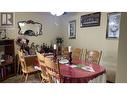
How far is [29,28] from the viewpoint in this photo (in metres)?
1.10

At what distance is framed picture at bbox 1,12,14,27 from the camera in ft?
2.60

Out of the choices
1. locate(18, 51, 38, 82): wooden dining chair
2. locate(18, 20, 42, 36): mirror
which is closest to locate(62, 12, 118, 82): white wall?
locate(18, 20, 42, 36): mirror

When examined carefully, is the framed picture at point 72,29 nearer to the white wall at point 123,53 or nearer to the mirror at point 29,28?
the mirror at point 29,28

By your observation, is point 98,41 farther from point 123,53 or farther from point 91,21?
point 123,53

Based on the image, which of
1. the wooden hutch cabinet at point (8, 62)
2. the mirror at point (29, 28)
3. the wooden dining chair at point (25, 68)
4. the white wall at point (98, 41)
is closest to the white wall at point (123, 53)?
the white wall at point (98, 41)

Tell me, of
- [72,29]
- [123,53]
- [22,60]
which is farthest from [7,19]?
[123,53]

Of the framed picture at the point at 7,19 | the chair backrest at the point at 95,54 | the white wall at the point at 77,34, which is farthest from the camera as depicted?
the chair backrest at the point at 95,54

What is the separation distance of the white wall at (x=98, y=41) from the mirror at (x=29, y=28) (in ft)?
0.59

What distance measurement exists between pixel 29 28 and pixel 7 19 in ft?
0.85

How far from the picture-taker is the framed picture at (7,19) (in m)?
0.79

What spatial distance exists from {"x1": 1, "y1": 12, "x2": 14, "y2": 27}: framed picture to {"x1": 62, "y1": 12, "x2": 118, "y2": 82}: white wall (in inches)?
14.1
